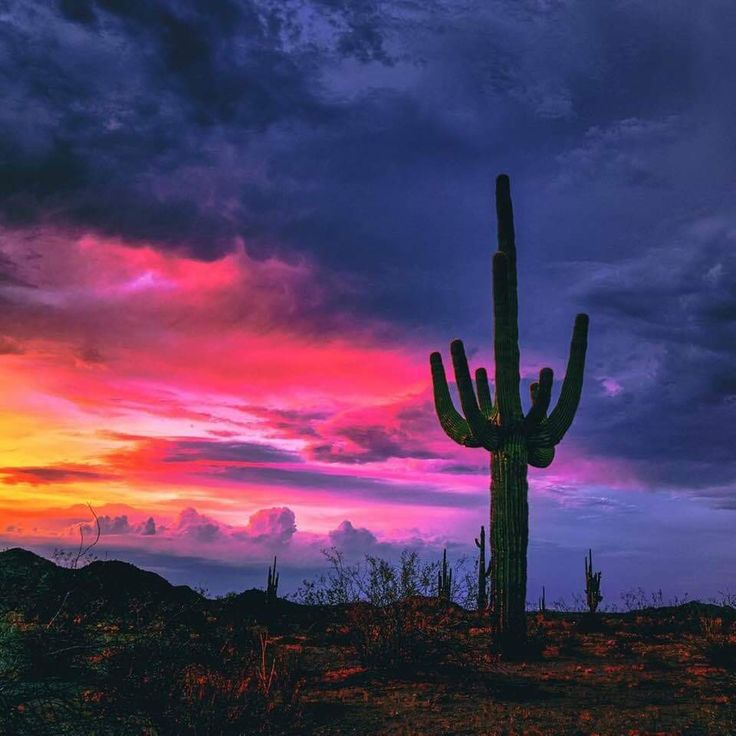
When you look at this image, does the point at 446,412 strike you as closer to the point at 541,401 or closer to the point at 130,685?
the point at 541,401

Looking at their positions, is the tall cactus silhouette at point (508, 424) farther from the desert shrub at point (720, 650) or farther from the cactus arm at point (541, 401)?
the desert shrub at point (720, 650)

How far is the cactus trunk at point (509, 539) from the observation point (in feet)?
47.4

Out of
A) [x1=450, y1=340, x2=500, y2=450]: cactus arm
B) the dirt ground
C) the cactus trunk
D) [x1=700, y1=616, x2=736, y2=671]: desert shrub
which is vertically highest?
[x1=450, y1=340, x2=500, y2=450]: cactus arm

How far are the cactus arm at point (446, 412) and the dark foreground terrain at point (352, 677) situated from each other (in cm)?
348

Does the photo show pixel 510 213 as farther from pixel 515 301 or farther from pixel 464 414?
pixel 464 414

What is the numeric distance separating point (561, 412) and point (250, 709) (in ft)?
31.0

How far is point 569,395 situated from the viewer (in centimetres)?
1594

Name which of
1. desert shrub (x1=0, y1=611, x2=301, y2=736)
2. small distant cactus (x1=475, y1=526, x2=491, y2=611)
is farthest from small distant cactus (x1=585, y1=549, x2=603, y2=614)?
desert shrub (x1=0, y1=611, x2=301, y2=736)

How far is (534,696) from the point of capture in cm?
1127

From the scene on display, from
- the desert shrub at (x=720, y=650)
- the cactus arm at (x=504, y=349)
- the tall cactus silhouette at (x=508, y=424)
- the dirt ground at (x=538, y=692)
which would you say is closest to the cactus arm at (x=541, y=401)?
the tall cactus silhouette at (x=508, y=424)

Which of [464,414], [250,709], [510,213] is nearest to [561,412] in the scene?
[464,414]

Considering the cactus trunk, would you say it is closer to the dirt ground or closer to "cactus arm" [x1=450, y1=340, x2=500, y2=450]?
"cactus arm" [x1=450, y1=340, x2=500, y2=450]

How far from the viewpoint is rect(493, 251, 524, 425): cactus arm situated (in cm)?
1530

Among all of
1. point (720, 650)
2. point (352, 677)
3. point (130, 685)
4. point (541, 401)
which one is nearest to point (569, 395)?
point (541, 401)
